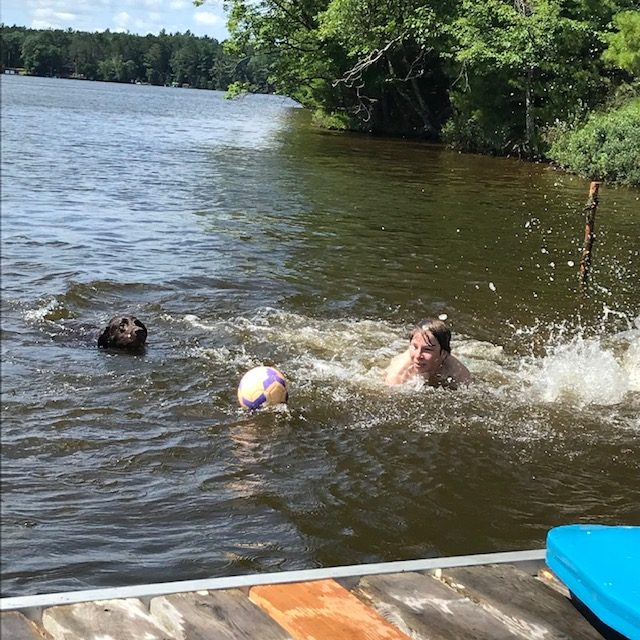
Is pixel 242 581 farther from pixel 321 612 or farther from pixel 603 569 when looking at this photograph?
pixel 603 569

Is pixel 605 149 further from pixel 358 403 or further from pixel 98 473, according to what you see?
pixel 98 473

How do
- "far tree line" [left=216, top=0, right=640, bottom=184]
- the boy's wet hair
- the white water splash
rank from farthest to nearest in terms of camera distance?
"far tree line" [left=216, top=0, right=640, bottom=184] → the white water splash → the boy's wet hair

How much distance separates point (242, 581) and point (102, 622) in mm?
708

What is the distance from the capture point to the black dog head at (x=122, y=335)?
874 centimetres

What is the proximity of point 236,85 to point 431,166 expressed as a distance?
52.9 feet

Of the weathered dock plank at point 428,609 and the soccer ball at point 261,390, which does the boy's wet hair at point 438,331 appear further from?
the weathered dock plank at point 428,609

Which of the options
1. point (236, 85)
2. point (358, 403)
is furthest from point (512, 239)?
point (236, 85)

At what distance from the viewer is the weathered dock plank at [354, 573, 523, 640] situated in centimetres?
381

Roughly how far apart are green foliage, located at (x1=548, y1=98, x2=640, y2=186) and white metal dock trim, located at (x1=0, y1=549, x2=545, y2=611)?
25.5m

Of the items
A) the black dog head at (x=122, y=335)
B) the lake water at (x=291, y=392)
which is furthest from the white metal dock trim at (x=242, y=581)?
the black dog head at (x=122, y=335)

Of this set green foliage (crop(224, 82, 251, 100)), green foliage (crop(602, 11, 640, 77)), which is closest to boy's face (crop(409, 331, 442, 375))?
green foliage (crop(602, 11, 640, 77))

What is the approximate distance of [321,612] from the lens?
3.81 meters

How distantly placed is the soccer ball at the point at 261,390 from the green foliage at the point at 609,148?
23.3 meters

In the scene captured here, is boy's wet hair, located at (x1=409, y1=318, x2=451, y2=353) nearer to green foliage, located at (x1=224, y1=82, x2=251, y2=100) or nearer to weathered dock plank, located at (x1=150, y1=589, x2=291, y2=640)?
weathered dock plank, located at (x1=150, y1=589, x2=291, y2=640)
